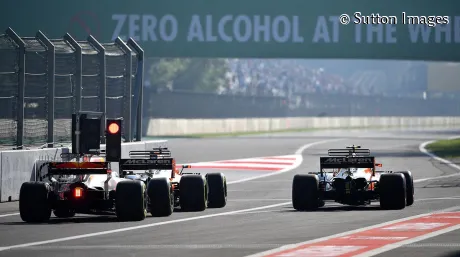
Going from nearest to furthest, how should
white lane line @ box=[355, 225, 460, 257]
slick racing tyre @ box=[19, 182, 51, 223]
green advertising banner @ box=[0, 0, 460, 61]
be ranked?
white lane line @ box=[355, 225, 460, 257]
slick racing tyre @ box=[19, 182, 51, 223]
green advertising banner @ box=[0, 0, 460, 61]

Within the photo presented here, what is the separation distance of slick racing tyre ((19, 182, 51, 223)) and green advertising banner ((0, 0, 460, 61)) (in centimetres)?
4157

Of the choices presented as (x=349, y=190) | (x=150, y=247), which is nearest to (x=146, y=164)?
(x=349, y=190)

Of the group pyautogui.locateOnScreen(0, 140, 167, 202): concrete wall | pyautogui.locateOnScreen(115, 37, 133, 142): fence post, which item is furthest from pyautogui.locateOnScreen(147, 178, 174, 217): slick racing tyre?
pyautogui.locateOnScreen(115, 37, 133, 142): fence post

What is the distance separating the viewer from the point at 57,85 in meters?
26.5

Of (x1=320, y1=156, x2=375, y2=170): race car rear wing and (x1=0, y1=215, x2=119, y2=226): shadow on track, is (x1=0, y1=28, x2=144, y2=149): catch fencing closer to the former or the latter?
(x1=0, y1=215, x2=119, y2=226): shadow on track

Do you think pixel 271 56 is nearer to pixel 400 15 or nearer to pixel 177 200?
pixel 400 15

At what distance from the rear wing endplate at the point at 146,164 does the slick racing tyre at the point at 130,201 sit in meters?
2.35

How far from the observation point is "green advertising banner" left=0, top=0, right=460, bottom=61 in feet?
196

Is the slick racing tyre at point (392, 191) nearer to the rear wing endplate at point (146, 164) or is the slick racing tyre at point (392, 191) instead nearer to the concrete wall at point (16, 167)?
the rear wing endplate at point (146, 164)

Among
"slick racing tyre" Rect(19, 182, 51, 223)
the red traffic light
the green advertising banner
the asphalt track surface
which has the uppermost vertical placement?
the green advertising banner

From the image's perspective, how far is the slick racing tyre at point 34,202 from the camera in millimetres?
17984

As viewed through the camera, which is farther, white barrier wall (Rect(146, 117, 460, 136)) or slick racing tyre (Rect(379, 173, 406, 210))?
white barrier wall (Rect(146, 117, 460, 136))

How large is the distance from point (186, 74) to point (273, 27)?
76033 millimetres

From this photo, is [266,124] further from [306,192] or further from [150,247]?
[150,247]
